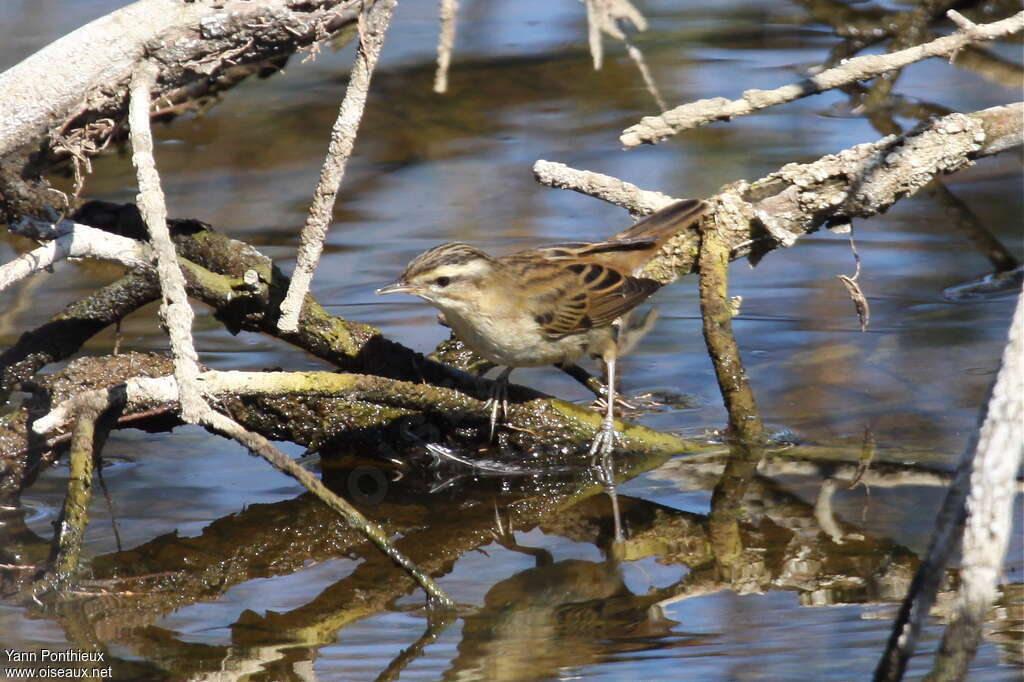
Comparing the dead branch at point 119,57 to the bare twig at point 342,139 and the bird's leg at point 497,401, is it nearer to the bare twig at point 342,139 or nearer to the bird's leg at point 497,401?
the bare twig at point 342,139

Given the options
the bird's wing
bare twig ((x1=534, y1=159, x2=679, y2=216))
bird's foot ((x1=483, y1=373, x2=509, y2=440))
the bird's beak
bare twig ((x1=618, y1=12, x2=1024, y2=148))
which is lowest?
bird's foot ((x1=483, y1=373, x2=509, y2=440))

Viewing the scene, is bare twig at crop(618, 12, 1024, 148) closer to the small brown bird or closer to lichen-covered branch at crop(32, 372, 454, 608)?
the small brown bird

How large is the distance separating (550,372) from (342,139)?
8.69ft

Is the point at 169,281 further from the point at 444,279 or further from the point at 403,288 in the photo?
the point at 444,279

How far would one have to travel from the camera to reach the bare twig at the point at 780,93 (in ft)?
19.0

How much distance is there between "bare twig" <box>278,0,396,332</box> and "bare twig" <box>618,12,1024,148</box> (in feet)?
4.17

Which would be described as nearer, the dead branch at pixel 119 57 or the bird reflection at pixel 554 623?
the bird reflection at pixel 554 623

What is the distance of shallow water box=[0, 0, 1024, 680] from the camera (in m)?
4.41

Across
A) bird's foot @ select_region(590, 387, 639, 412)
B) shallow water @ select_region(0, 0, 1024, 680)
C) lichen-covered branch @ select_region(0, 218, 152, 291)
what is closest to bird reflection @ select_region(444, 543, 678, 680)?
Result: shallow water @ select_region(0, 0, 1024, 680)

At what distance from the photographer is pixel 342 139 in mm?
5090

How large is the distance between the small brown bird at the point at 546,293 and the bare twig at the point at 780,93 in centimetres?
46

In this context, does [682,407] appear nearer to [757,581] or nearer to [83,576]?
[757,581]

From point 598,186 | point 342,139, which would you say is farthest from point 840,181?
point 342,139

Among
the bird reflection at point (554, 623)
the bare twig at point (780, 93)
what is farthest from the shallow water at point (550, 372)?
the bare twig at point (780, 93)
